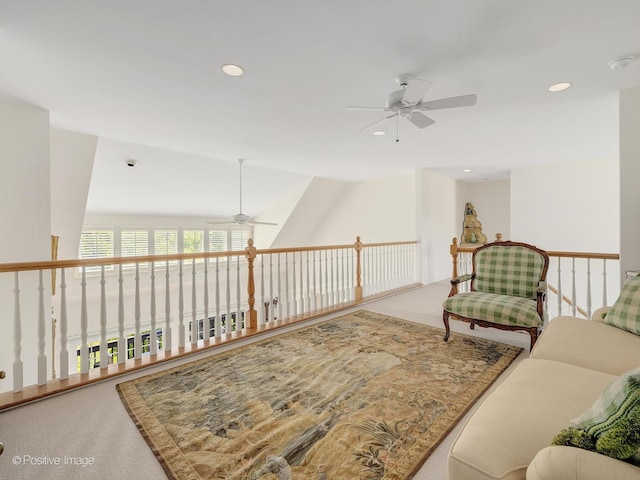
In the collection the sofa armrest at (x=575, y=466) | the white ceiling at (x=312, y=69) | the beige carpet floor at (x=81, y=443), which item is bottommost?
the beige carpet floor at (x=81, y=443)

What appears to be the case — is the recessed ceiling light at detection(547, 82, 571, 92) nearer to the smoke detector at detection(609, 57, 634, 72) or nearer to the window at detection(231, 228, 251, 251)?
the smoke detector at detection(609, 57, 634, 72)

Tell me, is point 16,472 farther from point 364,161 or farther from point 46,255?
point 364,161

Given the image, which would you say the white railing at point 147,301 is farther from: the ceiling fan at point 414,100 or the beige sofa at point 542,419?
the beige sofa at point 542,419

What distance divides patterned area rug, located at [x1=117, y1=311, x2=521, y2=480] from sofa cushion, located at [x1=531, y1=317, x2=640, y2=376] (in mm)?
571

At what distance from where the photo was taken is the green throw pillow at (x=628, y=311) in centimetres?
194

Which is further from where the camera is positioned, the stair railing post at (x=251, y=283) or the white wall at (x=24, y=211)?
the stair railing post at (x=251, y=283)

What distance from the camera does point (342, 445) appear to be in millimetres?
1601

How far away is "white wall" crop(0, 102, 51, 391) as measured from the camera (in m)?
2.74

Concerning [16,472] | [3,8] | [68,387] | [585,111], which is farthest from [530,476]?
[585,111]

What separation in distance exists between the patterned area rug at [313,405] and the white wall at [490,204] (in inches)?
205

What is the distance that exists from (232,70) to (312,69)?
62 cm

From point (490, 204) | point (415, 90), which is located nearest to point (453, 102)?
point (415, 90)

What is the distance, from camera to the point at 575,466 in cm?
77

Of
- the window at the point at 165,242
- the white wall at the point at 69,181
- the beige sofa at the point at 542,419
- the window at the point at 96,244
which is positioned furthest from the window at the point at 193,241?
the beige sofa at the point at 542,419
